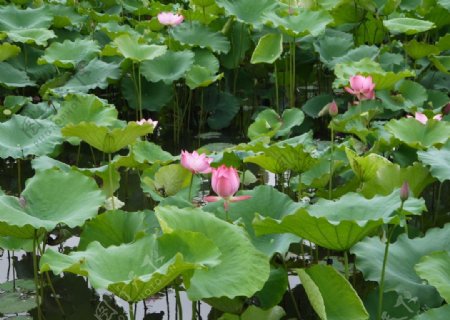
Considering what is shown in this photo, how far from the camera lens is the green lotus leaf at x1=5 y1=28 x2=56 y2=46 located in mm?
3741

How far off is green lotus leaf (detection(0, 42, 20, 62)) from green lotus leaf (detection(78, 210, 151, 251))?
1.90 metres

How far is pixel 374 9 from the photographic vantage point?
3941 millimetres

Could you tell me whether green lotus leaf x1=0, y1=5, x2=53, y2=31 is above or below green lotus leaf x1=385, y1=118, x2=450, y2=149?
above

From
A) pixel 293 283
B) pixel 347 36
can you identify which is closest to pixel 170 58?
pixel 347 36

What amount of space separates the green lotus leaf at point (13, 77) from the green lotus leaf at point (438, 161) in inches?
81.9

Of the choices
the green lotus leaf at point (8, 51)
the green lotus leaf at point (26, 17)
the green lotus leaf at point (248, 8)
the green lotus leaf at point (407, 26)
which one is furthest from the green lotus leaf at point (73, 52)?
the green lotus leaf at point (407, 26)

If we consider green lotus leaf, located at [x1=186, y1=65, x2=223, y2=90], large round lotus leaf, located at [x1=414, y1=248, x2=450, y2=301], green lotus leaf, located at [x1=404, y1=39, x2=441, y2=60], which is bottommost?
large round lotus leaf, located at [x1=414, y1=248, x2=450, y2=301]

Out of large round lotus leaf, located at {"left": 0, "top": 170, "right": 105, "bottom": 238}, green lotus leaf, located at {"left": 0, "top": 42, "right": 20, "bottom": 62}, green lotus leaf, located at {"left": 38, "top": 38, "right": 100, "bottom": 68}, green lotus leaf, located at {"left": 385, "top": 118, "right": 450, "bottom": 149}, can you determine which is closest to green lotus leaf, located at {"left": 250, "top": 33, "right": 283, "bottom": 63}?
green lotus leaf, located at {"left": 38, "top": 38, "right": 100, "bottom": 68}

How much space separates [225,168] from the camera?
184 centimetres

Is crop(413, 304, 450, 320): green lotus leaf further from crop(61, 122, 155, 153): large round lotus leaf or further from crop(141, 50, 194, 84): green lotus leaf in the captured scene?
crop(141, 50, 194, 84): green lotus leaf

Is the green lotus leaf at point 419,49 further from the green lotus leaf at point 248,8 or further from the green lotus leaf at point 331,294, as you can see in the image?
the green lotus leaf at point 331,294

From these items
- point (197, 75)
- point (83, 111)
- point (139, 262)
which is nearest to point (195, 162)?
point (139, 262)

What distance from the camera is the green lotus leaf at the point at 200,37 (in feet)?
12.9

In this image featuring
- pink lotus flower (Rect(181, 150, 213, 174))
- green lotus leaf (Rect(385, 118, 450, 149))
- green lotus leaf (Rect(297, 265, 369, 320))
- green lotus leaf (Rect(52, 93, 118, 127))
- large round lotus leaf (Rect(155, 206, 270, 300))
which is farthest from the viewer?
green lotus leaf (Rect(52, 93, 118, 127))
